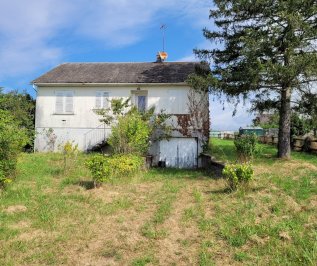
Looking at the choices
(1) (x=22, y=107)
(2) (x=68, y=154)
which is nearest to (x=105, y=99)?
(1) (x=22, y=107)

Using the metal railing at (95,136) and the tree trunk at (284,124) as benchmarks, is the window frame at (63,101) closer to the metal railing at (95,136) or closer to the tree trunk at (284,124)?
the metal railing at (95,136)

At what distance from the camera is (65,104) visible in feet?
82.1

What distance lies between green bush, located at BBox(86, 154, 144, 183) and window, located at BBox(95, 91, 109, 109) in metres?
7.74

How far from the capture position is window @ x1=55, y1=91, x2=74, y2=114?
983 inches

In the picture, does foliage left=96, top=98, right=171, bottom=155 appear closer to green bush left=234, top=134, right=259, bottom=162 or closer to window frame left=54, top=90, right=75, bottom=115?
window frame left=54, top=90, right=75, bottom=115

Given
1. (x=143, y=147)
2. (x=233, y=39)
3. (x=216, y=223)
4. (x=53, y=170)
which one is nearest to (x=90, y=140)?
(x=143, y=147)

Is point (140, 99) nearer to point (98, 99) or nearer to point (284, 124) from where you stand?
point (98, 99)

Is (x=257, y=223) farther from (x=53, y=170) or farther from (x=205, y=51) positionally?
(x=205, y=51)

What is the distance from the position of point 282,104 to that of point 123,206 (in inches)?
433

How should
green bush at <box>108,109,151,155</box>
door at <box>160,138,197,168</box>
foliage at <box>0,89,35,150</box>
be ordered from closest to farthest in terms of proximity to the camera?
green bush at <box>108,109,151,155</box>, door at <box>160,138,197,168</box>, foliage at <box>0,89,35,150</box>

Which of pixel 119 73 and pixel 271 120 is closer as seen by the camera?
pixel 119 73

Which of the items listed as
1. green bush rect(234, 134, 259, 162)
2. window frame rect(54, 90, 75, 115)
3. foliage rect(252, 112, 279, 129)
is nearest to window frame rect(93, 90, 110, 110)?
window frame rect(54, 90, 75, 115)

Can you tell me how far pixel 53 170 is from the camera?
16.5m

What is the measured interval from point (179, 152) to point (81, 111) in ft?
25.1
